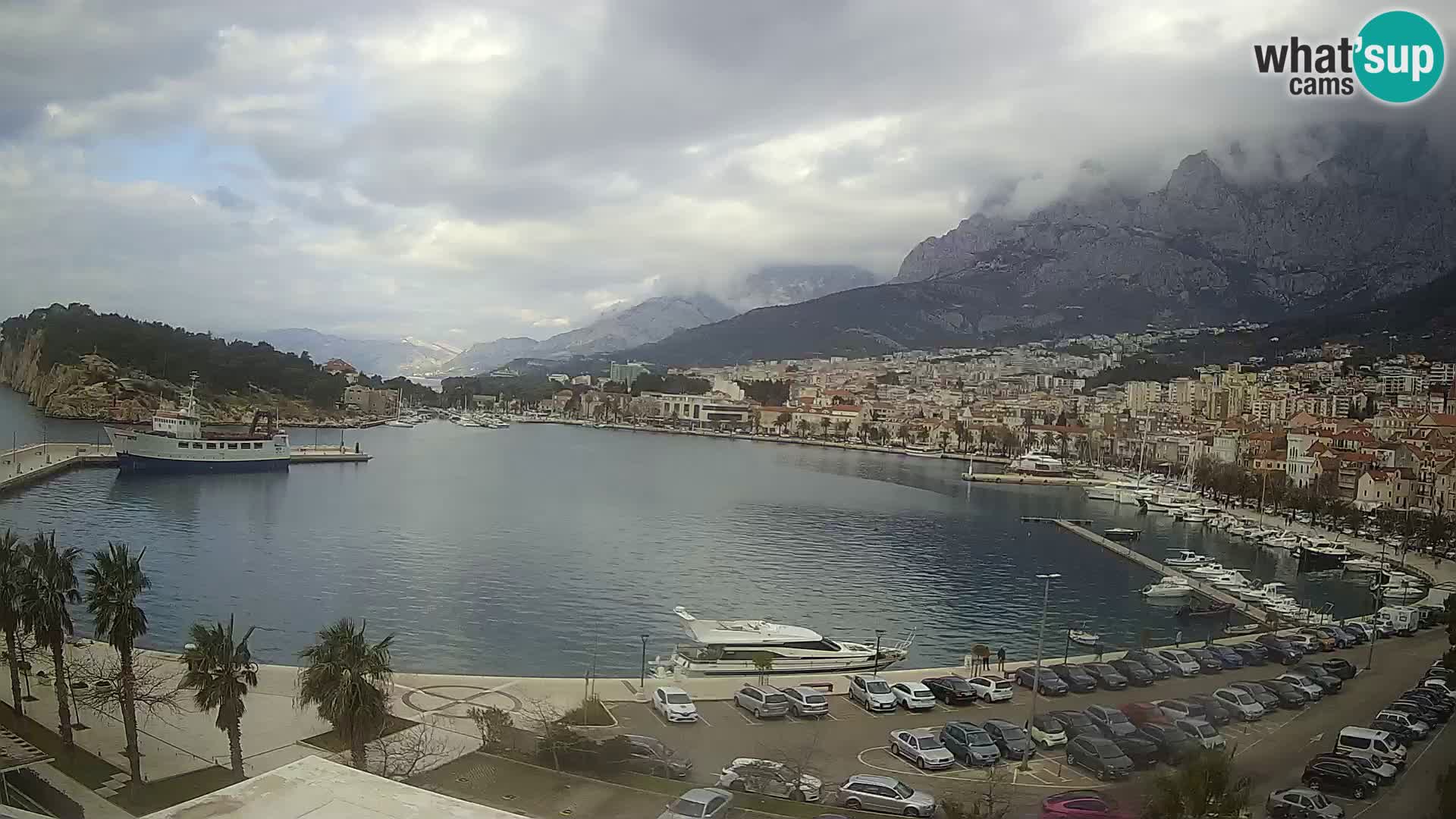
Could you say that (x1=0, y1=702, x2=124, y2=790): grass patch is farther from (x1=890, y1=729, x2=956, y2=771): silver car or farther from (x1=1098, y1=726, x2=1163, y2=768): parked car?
(x1=1098, y1=726, x2=1163, y2=768): parked car

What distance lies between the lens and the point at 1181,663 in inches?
279

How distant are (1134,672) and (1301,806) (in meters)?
2.56

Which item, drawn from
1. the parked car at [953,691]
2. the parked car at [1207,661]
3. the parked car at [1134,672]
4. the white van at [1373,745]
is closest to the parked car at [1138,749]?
the white van at [1373,745]

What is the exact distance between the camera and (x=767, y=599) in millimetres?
11383

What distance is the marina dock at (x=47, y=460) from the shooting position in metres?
16.8

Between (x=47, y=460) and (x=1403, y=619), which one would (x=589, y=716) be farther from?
(x=47, y=460)

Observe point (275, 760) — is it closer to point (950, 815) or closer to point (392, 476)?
point (950, 815)

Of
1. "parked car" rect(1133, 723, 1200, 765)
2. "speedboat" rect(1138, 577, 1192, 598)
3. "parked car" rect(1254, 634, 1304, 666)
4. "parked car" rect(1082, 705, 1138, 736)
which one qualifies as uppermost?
"parked car" rect(1133, 723, 1200, 765)

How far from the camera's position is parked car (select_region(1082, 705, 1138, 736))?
5.36 metres

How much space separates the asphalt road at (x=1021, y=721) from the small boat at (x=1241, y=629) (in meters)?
1.88

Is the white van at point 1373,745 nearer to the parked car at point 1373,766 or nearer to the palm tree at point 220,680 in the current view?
the parked car at point 1373,766

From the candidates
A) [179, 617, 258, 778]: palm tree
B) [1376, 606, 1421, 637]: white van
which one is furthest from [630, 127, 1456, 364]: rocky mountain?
[179, 617, 258, 778]: palm tree

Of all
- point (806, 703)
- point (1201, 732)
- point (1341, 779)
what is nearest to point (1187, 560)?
point (1201, 732)

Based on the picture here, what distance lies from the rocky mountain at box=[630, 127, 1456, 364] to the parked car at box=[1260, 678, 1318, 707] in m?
5.62
